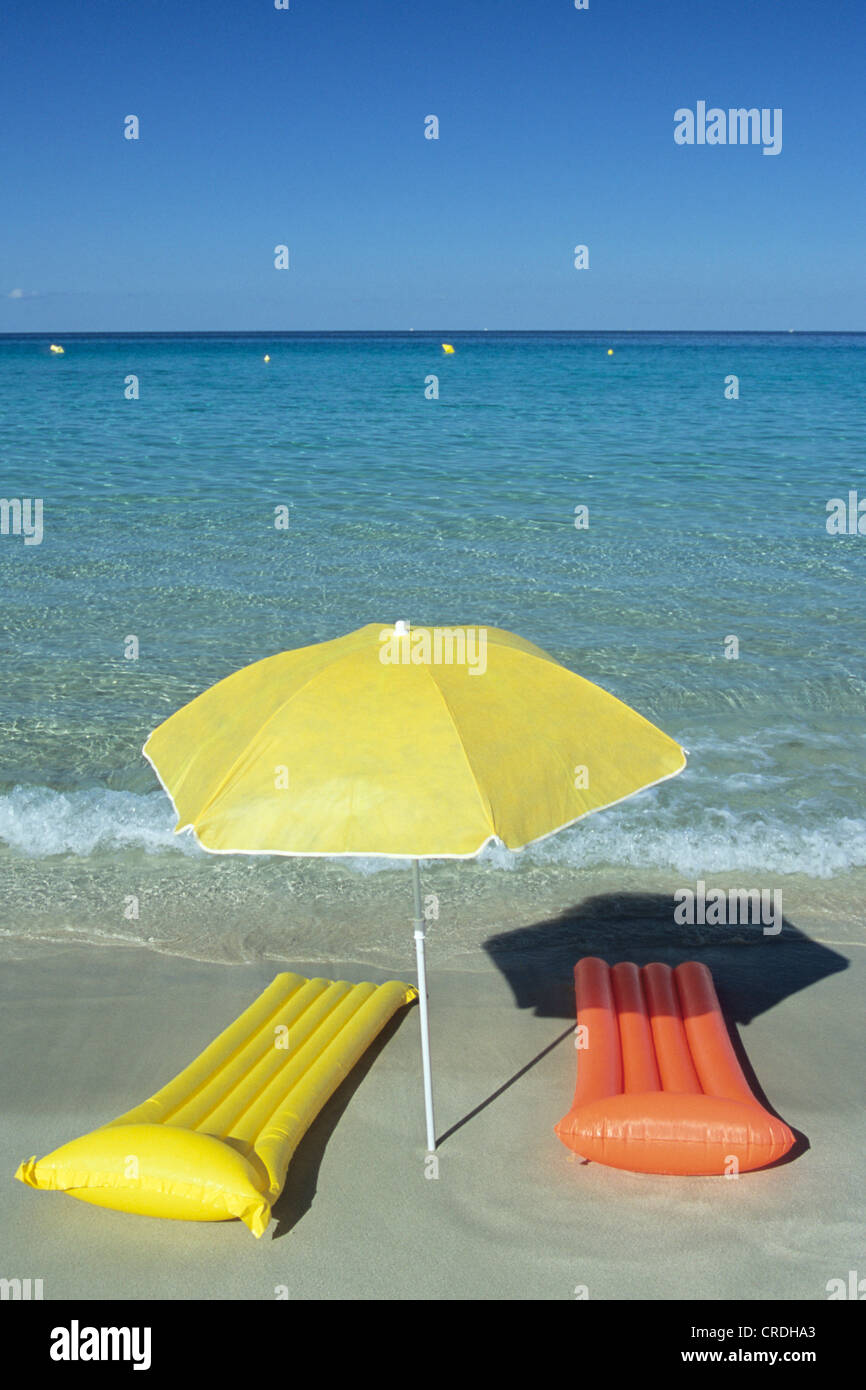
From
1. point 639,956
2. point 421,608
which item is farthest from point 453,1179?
point 421,608

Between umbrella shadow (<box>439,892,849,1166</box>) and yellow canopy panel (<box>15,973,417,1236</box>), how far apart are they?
1.16 metres

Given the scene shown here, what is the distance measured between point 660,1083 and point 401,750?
91.3 inches

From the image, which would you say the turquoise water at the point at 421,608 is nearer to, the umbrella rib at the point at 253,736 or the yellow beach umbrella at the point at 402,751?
the yellow beach umbrella at the point at 402,751

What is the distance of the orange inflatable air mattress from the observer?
4715 mm

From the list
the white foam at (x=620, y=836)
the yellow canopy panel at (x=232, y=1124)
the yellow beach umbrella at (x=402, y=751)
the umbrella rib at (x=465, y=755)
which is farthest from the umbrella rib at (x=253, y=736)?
the white foam at (x=620, y=836)

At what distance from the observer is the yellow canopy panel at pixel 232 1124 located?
4.39 m

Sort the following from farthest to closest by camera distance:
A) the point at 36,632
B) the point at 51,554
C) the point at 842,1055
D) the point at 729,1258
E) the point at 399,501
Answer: the point at 399,501
the point at 51,554
the point at 36,632
the point at 842,1055
the point at 729,1258

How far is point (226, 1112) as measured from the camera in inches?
192

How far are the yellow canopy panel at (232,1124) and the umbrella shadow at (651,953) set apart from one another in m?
1.16

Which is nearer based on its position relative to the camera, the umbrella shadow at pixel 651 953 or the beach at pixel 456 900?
the beach at pixel 456 900

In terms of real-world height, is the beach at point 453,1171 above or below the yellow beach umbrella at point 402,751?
below
